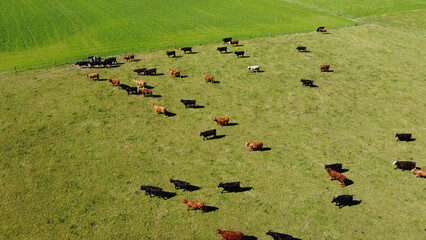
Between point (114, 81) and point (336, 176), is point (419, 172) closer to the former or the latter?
point (336, 176)

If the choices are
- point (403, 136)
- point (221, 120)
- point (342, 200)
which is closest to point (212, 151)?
point (221, 120)

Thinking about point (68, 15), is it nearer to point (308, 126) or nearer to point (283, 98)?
point (283, 98)

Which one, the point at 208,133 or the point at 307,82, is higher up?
the point at 307,82

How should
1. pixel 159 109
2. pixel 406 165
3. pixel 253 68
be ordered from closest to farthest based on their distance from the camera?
pixel 406 165 < pixel 159 109 < pixel 253 68

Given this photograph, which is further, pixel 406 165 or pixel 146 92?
pixel 146 92

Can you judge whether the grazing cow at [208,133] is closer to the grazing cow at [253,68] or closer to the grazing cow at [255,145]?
the grazing cow at [255,145]

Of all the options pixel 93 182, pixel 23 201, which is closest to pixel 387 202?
pixel 93 182
